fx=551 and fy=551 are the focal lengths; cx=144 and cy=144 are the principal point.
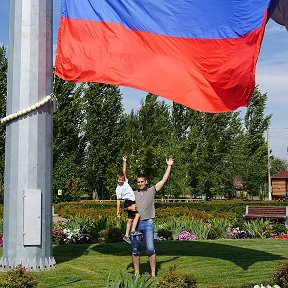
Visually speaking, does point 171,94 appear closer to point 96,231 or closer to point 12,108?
point 12,108

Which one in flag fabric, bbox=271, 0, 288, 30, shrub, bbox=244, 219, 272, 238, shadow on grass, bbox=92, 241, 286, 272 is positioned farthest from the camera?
shrub, bbox=244, 219, 272, 238

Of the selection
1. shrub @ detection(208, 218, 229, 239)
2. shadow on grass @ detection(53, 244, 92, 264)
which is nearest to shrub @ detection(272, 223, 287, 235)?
shrub @ detection(208, 218, 229, 239)

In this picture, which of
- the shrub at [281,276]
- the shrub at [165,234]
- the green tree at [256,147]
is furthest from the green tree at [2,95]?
the shrub at [281,276]

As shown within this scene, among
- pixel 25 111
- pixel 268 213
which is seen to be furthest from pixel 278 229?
pixel 25 111

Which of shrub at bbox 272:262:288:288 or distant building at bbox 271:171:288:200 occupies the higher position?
distant building at bbox 271:171:288:200

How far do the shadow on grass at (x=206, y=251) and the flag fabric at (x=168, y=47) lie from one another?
3.11m

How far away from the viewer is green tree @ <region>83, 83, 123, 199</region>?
141 ft

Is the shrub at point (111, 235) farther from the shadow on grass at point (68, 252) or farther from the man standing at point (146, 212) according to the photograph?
the man standing at point (146, 212)

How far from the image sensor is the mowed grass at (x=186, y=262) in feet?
26.3

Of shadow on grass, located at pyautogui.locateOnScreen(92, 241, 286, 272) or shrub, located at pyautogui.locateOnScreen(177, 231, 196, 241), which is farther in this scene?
shrub, located at pyautogui.locateOnScreen(177, 231, 196, 241)

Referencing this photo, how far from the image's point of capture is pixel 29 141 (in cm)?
854

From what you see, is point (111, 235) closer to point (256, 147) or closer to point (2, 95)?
point (2, 95)

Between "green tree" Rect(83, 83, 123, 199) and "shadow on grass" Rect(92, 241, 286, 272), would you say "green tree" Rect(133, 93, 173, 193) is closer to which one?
"green tree" Rect(83, 83, 123, 199)

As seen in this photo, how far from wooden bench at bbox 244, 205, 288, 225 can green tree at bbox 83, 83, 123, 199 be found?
21.2 meters
